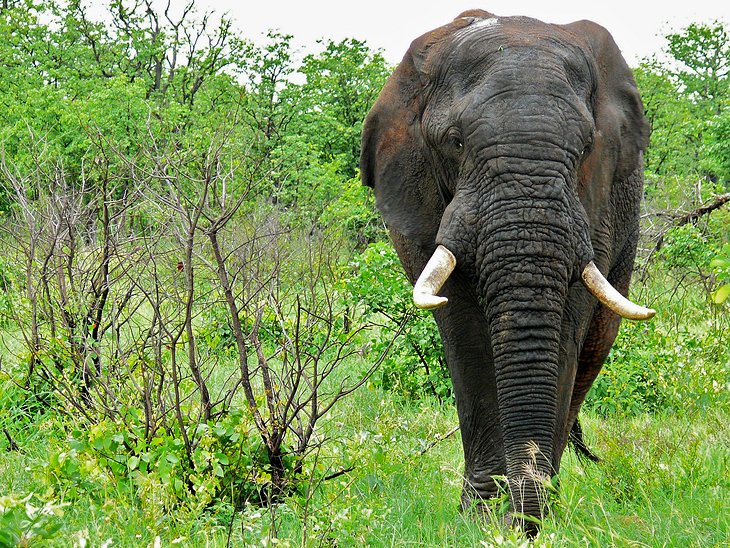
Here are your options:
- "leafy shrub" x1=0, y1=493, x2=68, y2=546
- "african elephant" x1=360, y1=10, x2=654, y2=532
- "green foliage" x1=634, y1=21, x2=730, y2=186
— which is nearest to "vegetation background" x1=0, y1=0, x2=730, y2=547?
"leafy shrub" x1=0, y1=493, x2=68, y2=546

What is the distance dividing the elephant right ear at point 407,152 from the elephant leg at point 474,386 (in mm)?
358

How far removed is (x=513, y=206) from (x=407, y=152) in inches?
36.9

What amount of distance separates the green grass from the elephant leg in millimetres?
151

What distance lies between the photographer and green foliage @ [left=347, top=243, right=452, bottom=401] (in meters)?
7.99

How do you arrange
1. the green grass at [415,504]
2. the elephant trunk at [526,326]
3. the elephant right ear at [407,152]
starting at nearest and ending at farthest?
the green grass at [415,504], the elephant trunk at [526,326], the elephant right ear at [407,152]

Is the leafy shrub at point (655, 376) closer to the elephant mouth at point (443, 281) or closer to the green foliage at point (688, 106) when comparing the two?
the elephant mouth at point (443, 281)

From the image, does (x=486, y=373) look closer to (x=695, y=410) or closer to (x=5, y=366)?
(x=695, y=410)

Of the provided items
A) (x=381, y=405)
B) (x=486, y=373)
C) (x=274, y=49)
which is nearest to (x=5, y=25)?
(x=274, y=49)

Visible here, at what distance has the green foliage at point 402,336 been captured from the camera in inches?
314

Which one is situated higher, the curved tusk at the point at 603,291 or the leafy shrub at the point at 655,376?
the curved tusk at the point at 603,291

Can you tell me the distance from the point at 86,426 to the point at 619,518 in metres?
2.62

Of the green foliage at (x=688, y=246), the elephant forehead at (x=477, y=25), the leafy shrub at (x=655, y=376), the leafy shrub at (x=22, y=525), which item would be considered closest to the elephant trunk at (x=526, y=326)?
the elephant forehead at (x=477, y=25)

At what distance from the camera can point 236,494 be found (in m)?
4.72

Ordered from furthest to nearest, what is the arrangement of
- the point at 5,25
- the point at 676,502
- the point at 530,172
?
the point at 5,25
the point at 676,502
the point at 530,172
